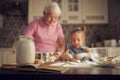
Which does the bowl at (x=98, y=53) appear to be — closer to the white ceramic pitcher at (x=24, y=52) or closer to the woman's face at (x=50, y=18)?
the white ceramic pitcher at (x=24, y=52)

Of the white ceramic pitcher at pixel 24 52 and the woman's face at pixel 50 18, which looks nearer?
the white ceramic pitcher at pixel 24 52

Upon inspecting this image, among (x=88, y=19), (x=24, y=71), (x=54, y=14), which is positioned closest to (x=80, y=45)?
(x=54, y=14)

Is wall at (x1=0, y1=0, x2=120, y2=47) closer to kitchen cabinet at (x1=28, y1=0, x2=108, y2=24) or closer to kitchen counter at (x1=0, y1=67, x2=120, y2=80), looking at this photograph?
kitchen cabinet at (x1=28, y1=0, x2=108, y2=24)

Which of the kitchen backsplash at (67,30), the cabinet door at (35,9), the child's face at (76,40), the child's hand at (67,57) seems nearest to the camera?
the child's hand at (67,57)

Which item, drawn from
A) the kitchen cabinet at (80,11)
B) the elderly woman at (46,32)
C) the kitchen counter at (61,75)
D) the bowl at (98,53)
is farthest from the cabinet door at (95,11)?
the kitchen counter at (61,75)

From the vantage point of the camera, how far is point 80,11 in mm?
4223

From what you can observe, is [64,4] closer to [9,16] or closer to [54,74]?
[9,16]

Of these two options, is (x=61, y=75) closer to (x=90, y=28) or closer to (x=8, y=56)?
(x=8, y=56)

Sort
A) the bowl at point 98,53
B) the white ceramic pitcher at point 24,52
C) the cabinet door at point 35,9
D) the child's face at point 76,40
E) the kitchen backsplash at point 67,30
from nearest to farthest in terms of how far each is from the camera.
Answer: the white ceramic pitcher at point 24,52 < the bowl at point 98,53 < the child's face at point 76,40 < the cabinet door at point 35,9 < the kitchen backsplash at point 67,30

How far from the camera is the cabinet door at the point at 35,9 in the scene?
13.7 feet

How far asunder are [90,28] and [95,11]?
0.36 meters

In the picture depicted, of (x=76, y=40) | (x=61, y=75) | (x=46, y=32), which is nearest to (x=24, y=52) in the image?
(x=61, y=75)

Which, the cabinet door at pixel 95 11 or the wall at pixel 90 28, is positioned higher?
the cabinet door at pixel 95 11

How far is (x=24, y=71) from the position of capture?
108cm
